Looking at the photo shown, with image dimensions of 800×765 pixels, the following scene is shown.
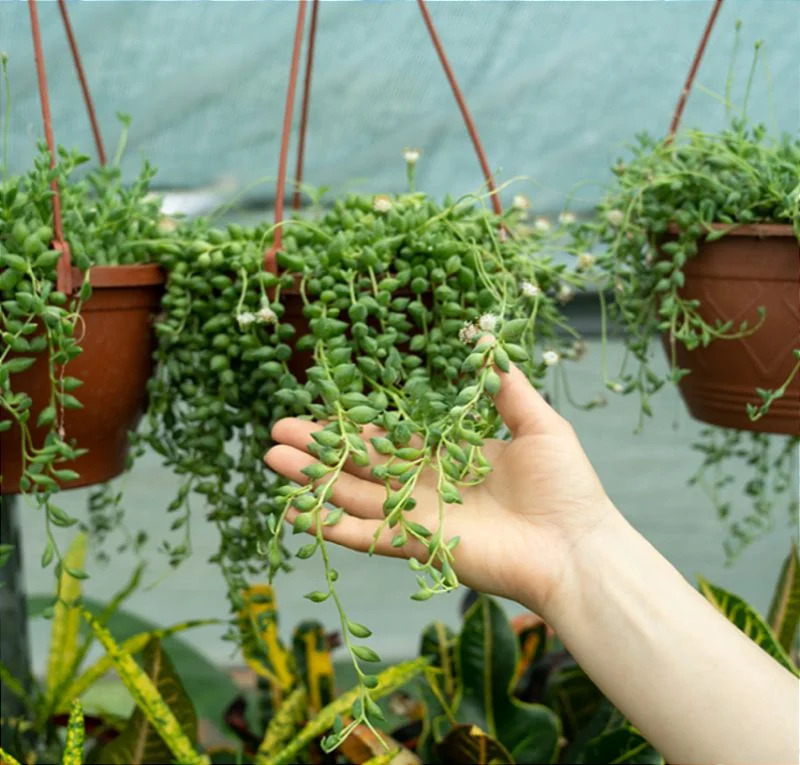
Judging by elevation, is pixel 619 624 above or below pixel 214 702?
above

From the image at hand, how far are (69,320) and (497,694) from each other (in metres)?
0.65

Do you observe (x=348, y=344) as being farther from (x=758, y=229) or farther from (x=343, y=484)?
(x=758, y=229)

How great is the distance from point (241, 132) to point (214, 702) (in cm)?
97

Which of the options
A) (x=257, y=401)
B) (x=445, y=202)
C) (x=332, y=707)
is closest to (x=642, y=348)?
(x=445, y=202)

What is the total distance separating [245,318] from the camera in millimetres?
777

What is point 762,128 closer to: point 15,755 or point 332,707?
point 332,707

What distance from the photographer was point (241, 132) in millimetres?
1616

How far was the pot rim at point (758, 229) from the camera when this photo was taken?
34.7 inches

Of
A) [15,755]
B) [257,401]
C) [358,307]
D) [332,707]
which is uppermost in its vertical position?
[358,307]

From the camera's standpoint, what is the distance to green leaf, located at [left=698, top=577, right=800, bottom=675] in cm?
102

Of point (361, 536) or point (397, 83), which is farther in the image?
Result: point (397, 83)

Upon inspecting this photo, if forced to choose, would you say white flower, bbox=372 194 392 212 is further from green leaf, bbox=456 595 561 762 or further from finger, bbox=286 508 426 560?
green leaf, bbox=456 595 561 762

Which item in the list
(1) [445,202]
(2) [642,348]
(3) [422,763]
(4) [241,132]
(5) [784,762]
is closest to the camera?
(5) [784,762]

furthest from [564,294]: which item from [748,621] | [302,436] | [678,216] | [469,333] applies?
[748,621]
